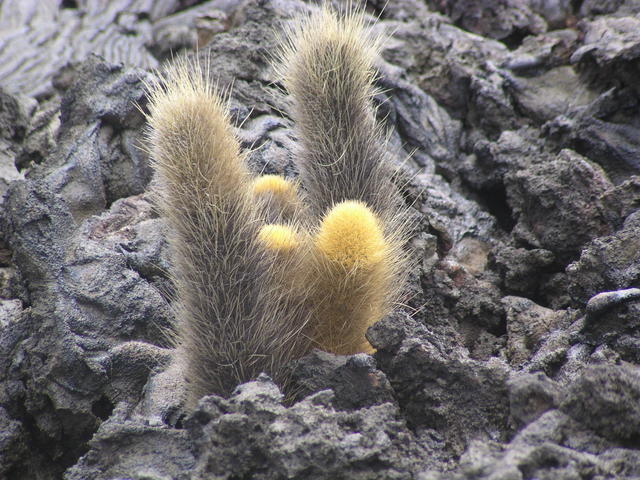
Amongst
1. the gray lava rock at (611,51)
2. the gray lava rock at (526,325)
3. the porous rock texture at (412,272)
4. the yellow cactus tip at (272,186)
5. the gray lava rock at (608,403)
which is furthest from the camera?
the gray lava rock at (611,51)

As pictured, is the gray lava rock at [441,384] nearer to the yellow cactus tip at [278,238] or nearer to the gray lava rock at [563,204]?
the yellow cactus tip at [278,238]

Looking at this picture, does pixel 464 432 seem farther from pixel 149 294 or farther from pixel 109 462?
pixel 149 294

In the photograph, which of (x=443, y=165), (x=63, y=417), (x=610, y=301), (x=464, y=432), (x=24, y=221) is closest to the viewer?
(x=464, y=432)

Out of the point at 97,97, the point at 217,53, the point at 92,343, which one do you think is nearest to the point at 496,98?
the point at 217,53

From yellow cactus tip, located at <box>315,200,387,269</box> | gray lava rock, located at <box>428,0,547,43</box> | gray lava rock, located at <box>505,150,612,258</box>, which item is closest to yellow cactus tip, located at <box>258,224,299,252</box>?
yellow cactus tip, located at <box>315,200,387,269</box>

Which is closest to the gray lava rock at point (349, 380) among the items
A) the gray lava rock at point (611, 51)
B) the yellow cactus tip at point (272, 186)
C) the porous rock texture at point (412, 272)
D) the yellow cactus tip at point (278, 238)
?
the porous rock texture at point (412, 272)

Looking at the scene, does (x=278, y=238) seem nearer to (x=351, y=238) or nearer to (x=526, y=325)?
(x=351, y=238)
